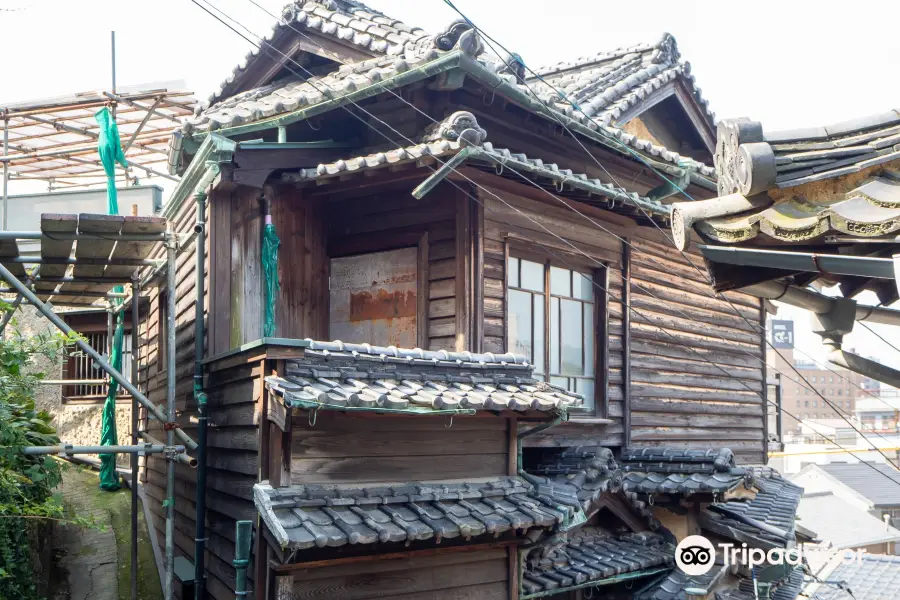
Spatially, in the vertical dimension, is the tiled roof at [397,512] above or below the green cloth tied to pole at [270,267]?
below

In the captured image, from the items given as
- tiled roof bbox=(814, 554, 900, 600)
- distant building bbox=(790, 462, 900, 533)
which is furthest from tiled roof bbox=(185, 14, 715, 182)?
distant building bbox=(790, 462, 900, 533)

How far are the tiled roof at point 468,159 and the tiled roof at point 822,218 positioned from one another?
479cm

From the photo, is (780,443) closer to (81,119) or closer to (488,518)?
(488,518)

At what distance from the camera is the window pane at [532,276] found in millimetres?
10883

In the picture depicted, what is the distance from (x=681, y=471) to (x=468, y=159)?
18.0 feet

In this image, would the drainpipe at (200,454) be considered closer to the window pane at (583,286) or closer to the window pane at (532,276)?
the window pane at (532,276)

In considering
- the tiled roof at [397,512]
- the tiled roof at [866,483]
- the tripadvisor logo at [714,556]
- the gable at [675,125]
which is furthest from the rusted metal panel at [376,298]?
the tiled roof at [866,483]

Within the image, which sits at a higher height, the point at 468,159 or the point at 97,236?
the point at 468,159

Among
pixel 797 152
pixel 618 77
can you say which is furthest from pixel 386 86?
pixel 618 77

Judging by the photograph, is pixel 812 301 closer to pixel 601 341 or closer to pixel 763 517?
pixel 601 341

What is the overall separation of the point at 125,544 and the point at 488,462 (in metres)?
7.27

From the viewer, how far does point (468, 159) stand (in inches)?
355

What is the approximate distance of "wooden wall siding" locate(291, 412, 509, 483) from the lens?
7.26 m

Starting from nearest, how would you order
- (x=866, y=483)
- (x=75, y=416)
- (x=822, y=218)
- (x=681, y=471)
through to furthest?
(x=822, y=218) → (x=681, y=471) → (x=75, y=416) → (x=866, y=483)
